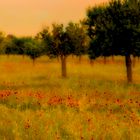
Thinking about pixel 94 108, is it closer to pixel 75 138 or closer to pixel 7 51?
pixel 75 138

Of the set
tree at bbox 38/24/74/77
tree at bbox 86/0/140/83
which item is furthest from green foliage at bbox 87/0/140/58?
tree at bbox 38/24/74/77

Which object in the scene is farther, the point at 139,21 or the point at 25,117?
the point at 139,21

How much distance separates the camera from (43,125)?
1279cm

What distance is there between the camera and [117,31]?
37.8m

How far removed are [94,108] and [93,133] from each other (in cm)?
582

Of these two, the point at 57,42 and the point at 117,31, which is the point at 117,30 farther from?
the point at 57,42

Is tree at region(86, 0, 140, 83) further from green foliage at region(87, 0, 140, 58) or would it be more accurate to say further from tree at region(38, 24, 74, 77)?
tree at region(38, 24, 74, 77)

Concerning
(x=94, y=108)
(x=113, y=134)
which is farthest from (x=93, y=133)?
(x=94, y=108)

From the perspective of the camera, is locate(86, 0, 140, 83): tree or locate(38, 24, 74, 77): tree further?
locate(38, 24, 74, 77): tree

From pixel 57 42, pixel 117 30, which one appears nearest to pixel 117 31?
pixel 117 30

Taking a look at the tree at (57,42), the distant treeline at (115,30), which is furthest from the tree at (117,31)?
the tree at (57,42)

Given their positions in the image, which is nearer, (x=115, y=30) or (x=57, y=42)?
(x=115, y=30)

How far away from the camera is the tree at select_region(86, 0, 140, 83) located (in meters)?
37.2

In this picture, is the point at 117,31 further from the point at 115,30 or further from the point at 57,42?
the point at 57,42
